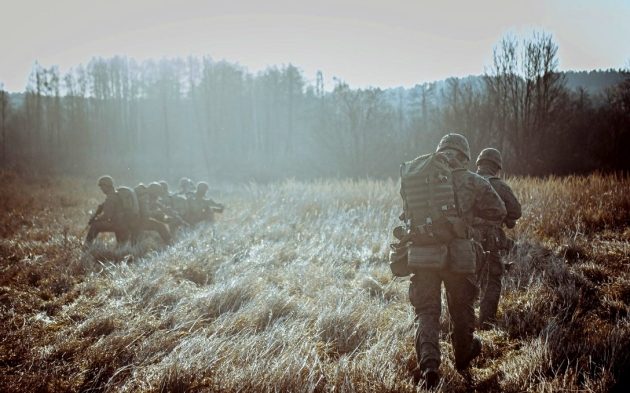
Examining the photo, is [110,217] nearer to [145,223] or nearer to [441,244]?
[145,223]

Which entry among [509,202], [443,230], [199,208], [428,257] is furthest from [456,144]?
[199,208]

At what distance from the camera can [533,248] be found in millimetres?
6949

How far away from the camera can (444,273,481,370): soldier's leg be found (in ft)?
11.4

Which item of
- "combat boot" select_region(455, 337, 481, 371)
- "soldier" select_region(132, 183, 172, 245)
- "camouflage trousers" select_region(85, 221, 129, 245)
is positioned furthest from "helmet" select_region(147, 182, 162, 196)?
"combat boot" select_region(455, 337, 481, 371)

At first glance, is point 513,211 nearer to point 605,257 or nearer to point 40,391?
point 605,257

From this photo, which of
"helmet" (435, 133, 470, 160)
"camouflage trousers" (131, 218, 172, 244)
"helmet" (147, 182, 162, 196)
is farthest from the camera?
"helmet" (147, 182, 162, 196)

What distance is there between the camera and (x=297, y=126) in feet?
148

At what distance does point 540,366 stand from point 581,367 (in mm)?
274

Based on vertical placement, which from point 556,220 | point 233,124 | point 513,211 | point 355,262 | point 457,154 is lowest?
point 355,262

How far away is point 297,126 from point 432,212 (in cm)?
4243

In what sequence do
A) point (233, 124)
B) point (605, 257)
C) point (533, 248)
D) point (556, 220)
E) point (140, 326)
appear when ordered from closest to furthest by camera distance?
point (140, 326), point (605, 257), point (533, 248), point (556, 220), point (233, 124)

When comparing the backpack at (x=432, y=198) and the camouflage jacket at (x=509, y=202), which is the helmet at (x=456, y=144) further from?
the camouflage jacket at (x=509, y=202)

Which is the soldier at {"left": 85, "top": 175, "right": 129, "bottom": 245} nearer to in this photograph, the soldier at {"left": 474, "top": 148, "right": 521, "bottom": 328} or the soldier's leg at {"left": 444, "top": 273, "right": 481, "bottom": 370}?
the soldier at {"left": 474, "top": 148, "right": 521, "bottom": 328}

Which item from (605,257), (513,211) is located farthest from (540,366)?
(605,257)
